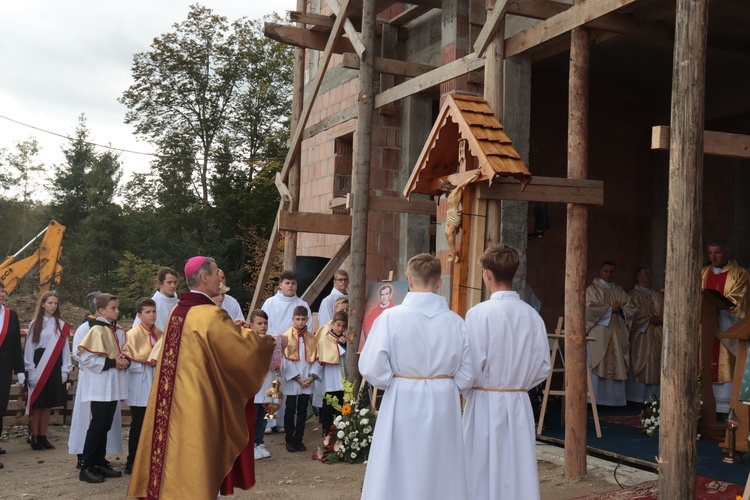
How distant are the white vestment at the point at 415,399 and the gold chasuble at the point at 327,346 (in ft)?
15.1

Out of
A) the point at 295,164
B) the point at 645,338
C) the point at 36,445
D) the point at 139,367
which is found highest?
the point at 295,164

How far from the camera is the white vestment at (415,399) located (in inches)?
200

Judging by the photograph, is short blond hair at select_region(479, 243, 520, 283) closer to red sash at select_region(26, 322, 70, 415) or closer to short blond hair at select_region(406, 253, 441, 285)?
short blond hair at select_region(406, 253, 441, 285)

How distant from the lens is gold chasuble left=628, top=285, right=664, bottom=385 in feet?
38.5

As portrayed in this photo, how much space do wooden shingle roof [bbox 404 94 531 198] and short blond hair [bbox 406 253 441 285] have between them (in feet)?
4.95

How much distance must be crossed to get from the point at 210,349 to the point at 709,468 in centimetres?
463

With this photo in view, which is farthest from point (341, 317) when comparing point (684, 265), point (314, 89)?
point (684, 265)

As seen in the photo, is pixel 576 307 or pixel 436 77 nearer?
pixel 576 307

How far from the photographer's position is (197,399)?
582 centimetres

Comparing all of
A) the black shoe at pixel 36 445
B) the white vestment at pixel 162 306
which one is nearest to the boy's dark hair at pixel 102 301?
the white vestment at pixel 162 306

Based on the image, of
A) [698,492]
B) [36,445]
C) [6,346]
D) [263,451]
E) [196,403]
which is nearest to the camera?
[196,403]

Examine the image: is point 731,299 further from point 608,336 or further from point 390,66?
point 390,66

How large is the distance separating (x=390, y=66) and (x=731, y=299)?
184 inches

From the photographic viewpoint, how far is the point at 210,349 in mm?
5812
